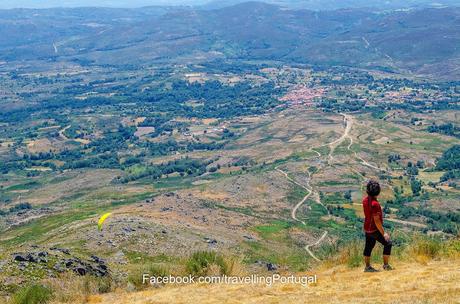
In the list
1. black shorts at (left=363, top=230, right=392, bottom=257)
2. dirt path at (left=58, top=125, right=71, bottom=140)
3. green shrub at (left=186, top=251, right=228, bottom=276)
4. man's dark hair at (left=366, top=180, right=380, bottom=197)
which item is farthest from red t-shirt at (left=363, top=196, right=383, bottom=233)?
dirt path at (left=58, top=125, right=71, bottom=140)

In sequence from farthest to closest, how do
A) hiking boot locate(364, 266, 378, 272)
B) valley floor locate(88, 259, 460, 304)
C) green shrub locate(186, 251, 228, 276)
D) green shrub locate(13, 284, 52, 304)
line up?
green shrub locate(186, 251, 228, 276), hiking boot locate(364, 266, 378, 272), green shrub locate(13, 284, 52, 304), valley floor locate(88, 259, 460, 304)

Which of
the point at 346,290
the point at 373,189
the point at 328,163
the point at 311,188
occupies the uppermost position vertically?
the point at 373,189

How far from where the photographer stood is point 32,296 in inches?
626

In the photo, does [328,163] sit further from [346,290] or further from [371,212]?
[346,290]

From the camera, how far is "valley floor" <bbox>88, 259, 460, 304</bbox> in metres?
13.6

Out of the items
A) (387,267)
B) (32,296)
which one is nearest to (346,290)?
(387,267)

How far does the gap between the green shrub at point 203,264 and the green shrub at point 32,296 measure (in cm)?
464

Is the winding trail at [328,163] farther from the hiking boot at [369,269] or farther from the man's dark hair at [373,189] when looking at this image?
the man's dark hair at [373,189]

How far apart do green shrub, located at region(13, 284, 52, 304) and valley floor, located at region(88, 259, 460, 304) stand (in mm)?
1330

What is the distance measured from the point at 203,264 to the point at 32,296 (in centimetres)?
562

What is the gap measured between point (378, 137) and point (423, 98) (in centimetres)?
6438

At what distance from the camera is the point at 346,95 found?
190000 mm

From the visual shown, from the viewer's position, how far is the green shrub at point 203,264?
1814 centimetres

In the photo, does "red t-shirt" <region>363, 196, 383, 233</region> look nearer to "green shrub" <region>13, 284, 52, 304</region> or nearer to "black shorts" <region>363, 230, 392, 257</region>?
"black shorts" <region>363, 230, 392, 257</region>
